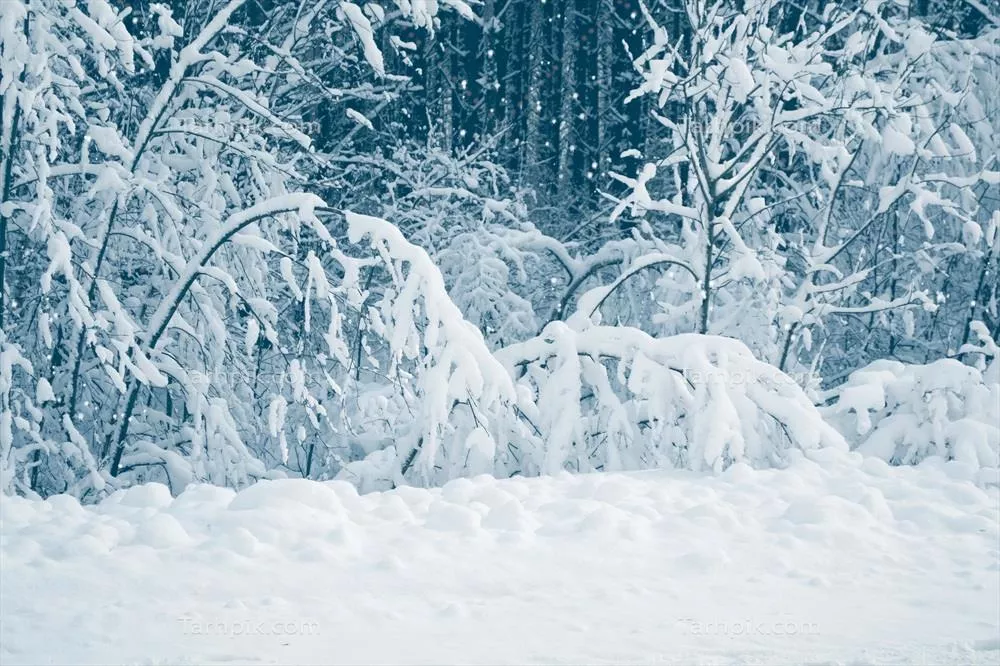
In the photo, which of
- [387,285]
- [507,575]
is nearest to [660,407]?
[387,285]

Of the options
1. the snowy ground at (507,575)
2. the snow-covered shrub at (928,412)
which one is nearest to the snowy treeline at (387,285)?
the snow-covered shrub at (928,412)

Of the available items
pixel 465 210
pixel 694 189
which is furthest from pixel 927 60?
pixel 465 210

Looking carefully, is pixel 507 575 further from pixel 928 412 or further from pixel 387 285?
pixel 928 412

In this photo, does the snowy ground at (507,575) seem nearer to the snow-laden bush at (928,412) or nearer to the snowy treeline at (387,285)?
the snow-laden bush at (928,412)

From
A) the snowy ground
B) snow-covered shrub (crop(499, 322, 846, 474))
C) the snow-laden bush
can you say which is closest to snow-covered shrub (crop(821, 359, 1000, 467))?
the snow-laden bush

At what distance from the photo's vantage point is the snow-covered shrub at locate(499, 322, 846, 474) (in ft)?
21.7

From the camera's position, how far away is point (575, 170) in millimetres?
24469

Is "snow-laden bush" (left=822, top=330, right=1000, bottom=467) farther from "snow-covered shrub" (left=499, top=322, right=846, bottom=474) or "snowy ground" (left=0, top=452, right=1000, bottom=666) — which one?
"snowy ground" (left=0, top=452, right=1000, bottom=666)

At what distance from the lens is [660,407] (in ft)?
22.5

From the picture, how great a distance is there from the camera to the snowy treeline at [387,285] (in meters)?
6.52

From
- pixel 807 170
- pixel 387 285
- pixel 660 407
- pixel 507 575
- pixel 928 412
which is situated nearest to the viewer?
pixel 507 575

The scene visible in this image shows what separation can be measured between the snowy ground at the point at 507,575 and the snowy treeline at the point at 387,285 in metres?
1.11

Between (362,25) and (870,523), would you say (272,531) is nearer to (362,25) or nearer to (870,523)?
(870,523)

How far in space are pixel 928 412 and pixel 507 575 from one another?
411 cm
